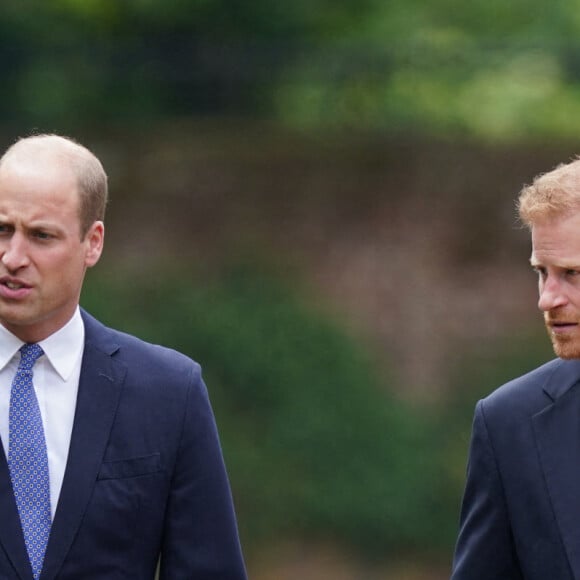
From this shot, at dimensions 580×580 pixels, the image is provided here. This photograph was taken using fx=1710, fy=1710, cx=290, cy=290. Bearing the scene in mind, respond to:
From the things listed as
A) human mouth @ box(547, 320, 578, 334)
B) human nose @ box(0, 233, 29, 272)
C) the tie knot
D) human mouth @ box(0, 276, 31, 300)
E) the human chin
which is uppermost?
human nose @ box(0, 233, 29, 272)

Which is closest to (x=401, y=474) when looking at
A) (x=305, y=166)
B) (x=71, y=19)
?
(x=305, y=166)

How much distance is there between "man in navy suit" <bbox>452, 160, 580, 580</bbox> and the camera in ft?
13.4

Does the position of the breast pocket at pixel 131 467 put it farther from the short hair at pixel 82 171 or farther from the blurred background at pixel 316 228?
the blurred background at pixel 316 228

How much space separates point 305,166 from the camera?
1047cm

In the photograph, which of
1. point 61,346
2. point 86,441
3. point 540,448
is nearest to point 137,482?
point 86,441

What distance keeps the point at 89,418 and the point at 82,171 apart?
1.96 feet

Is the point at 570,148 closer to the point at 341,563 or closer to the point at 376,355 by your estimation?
the point at 376,355

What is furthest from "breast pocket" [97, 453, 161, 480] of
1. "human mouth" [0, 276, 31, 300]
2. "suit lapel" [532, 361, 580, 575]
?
"suit lapel" [532, 361, 580, 575]

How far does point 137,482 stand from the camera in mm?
4117

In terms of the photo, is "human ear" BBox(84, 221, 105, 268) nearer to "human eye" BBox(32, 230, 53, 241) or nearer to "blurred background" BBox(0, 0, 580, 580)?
"human eye" BBox(32, 230, 53, 241)

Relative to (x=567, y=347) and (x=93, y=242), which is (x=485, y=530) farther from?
(x=93, y=242)

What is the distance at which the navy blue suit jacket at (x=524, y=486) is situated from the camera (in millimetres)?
4148

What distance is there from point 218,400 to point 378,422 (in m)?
0.94

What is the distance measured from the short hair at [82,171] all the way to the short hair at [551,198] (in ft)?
3.43
